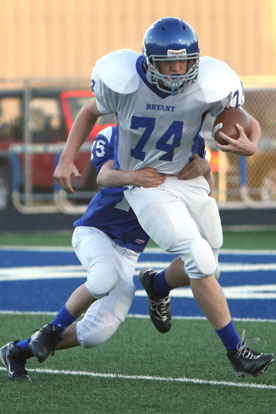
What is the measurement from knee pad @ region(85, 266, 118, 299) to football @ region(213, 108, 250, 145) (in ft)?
2.53

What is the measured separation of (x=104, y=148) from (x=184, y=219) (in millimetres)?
733

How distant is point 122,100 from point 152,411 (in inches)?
54.9

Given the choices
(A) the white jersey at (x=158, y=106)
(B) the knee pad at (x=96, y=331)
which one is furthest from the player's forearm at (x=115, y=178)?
(B) the knee pad at (x=96, y=331)

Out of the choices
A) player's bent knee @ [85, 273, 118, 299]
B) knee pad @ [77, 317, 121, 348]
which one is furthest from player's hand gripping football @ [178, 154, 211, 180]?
knee pad @ [77, 317, 121, 348]

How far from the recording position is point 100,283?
4508 millimetres

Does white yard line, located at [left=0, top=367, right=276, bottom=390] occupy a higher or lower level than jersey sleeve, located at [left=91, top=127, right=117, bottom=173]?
lower

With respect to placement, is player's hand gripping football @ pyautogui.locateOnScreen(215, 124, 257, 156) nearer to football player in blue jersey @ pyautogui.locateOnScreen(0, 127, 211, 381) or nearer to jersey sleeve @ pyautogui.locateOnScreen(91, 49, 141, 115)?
football player in blue jersey @ pyautogui.locateOnScreen(0, 127, 211, 381)

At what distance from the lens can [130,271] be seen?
4801mm

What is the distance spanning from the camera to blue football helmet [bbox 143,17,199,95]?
443 cm

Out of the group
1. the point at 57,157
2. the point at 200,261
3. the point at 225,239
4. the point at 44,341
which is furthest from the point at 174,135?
the point at 57,157

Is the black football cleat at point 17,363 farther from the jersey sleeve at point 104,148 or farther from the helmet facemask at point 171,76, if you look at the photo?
the helmet facemask at point 171,76

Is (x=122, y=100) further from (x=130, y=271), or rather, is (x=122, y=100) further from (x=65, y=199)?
(x=65, y=199)

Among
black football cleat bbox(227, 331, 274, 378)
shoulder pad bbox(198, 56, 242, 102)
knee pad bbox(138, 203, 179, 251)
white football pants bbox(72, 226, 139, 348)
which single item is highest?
shoulder pad bbox(198, 56, 242, 102)

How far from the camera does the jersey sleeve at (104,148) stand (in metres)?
5.00
